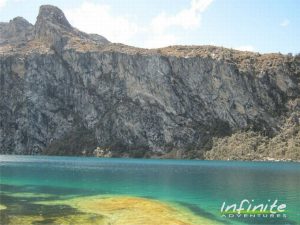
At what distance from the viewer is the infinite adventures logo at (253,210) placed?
45938 millimetres

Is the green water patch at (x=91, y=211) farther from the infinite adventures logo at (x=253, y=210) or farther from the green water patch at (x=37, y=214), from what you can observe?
the infinite adventures logo at (x=253, y=210)

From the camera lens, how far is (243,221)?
42.4 m

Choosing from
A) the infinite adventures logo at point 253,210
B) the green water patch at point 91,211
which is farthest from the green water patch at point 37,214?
the infinite adventures logo at point 253,210

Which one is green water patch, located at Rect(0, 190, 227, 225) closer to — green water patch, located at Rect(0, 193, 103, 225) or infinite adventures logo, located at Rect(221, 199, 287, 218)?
green water patch, located at Rect(0, 193, 103, 225)

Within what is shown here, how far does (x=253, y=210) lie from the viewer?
1941 inches

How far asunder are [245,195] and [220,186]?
1214 cm

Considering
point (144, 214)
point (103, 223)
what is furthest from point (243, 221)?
point (103, 223)

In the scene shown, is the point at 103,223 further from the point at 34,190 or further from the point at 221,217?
the point at 34,190

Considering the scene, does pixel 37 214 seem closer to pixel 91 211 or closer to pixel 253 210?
pixel 91 211

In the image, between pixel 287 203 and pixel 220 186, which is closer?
pixel 287 203

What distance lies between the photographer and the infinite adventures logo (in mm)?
45938

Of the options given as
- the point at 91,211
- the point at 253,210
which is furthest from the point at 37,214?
the point at 253,210

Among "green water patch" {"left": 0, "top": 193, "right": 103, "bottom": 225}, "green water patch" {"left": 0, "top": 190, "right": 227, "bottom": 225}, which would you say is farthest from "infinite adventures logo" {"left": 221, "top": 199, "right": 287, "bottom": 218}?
"green water patch" {"left": 0, "top": 193, "right": 103, "bottom": 225}

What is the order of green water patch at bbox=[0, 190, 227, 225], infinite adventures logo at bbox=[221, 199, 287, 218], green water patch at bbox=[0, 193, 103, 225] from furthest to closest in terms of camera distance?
infinite adventures logo at bbox=[221, 199, 287, 218] → green water patch at bbox=[0, 190, 227, 225] → green water patch at bbox=[0, 193, 103, 225]
